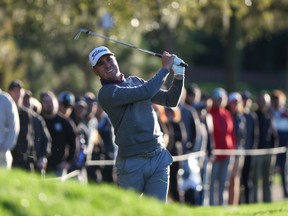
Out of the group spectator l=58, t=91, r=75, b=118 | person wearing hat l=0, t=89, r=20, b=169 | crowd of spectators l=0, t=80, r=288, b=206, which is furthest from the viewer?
spectator l=58, t=91, r=75, b=118

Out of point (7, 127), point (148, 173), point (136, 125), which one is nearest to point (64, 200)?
point (136, 125)

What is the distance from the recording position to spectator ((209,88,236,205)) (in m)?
22.0

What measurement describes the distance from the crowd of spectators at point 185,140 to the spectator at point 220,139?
0.06 ft

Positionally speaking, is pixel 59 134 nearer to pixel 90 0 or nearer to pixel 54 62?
pixel 90 0

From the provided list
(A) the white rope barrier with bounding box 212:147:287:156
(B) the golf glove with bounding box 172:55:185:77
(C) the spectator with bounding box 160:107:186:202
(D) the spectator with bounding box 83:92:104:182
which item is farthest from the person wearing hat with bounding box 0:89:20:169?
(A) the white rope barrier with bounding box 212:147:287:156

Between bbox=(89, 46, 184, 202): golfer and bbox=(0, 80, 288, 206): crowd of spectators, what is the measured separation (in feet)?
10.8

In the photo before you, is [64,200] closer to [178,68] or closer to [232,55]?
[178,68]

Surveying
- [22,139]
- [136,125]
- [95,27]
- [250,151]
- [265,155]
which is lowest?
[265,155]

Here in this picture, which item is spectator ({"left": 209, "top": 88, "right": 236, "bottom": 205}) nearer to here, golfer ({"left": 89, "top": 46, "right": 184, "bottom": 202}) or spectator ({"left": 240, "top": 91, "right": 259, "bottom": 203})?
spectator ({"left": 240, "top": 91, "right": 259, "bottom": 203})

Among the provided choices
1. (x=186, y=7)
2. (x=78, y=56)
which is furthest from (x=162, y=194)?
(x=78, y=56)

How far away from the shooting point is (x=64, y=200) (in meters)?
9.10

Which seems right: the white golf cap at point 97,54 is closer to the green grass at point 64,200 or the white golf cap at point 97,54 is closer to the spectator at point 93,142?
the green grass at point 64,200

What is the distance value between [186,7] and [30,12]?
3268mm

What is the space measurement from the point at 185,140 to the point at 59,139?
3.61 meters
